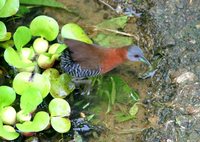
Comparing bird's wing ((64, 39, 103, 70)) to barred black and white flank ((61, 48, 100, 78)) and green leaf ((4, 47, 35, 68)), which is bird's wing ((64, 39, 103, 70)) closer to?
barred black and white flank ((61, 48, 100, 78))

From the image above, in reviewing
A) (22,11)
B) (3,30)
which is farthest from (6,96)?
(22,11)

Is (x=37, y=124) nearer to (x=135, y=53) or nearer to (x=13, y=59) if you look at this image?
(x=13, y=59)

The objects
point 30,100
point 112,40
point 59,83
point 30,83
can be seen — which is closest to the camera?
point 30,100

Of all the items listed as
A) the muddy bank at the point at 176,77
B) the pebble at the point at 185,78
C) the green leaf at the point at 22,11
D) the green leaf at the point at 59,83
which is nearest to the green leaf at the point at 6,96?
the green leaf at the point at 59,83

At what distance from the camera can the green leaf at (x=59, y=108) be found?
398 cm

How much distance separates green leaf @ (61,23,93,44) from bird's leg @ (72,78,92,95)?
28cm

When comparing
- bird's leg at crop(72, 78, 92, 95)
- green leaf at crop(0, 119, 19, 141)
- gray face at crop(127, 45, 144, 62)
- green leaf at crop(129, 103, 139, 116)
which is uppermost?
gray face at crop(127, 45, 144, 62)

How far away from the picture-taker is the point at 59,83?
416 cm

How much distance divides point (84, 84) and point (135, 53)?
429mm

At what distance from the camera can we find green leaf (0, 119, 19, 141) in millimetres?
3797

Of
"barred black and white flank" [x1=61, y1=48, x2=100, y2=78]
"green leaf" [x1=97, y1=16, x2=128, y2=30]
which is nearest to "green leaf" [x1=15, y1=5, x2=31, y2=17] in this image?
"green leaf" [x1=97, y1=16, x2=128, y2=30]

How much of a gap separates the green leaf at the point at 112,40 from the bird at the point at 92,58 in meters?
0.21

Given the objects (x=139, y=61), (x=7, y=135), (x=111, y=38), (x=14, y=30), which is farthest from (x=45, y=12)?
(x=7, y=135)

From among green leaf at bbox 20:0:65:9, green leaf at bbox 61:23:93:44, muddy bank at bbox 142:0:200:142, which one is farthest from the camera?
green leaf at bbox 20:0:65:9
